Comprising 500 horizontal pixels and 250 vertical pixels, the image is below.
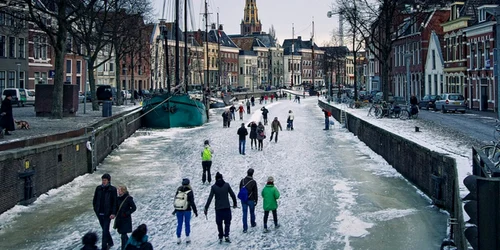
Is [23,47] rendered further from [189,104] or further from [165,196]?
[165,196]

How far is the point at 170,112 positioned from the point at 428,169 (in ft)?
107

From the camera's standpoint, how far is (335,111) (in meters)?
61.0

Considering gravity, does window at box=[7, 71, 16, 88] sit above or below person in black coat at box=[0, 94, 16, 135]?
above

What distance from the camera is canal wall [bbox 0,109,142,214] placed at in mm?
17859

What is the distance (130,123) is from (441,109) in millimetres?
24166

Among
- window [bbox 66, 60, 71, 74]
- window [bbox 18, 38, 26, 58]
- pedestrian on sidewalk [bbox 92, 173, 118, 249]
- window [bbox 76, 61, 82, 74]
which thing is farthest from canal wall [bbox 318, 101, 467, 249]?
window [bbox 76, 61, 82, 74]

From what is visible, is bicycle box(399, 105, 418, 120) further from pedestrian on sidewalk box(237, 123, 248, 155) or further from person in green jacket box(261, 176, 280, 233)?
person in green jacket box(261, 176, 280, 233)

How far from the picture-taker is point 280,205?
1900 cm

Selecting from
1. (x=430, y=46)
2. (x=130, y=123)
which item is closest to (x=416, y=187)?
(x=130, y=123)

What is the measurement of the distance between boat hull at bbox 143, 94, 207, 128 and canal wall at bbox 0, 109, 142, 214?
18667 mm

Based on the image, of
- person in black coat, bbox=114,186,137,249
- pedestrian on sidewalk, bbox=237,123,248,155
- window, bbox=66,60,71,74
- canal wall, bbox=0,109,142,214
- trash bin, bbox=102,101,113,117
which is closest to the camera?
person in black coat, bbox=114,186,137,249

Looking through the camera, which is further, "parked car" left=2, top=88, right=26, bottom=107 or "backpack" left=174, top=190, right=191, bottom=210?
"parked car" left=2, top=88, right=26, bottom=107

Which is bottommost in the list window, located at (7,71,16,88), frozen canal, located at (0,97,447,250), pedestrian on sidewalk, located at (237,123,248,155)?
frozen canal, located at (0,97,447,250)

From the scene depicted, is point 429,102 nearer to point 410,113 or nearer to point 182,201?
point 410,113
